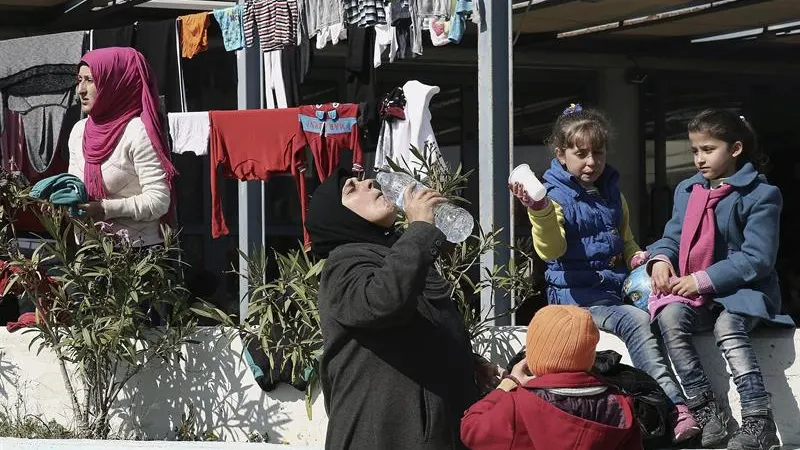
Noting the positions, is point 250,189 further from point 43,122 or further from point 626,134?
point 626,134

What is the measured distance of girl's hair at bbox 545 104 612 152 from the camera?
17.2 ft

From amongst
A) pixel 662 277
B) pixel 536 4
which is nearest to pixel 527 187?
pixel 662 277

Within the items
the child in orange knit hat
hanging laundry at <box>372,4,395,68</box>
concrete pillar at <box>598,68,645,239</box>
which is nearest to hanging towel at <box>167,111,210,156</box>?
hanging laundry at <box>372,4,395,68</box>

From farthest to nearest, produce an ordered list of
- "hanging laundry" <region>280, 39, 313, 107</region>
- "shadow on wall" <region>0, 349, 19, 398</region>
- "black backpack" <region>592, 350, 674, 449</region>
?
"hanging laundry" <region>280, 39, 313, 107</region> < "shadow on wall" <region>0, 349, 19, 398</region> < "black backpack" <region>592, 350, 674, 449</region>

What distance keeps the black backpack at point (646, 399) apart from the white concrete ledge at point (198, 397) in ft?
2.31

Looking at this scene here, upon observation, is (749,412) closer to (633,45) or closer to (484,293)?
(484,293)

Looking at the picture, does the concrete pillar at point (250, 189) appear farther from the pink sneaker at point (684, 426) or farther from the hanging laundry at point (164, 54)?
the pink sneaker at point (684, 426)

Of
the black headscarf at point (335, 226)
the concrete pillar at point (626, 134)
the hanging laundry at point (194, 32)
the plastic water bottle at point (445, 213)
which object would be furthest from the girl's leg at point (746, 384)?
the concrete pillar at point (626, 134)

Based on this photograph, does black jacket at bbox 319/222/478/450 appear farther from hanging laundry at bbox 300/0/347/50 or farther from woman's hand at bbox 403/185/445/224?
hanging laundry at bbox 300/0/347/50

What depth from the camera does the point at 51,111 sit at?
7387mm

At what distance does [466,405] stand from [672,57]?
29.4ft

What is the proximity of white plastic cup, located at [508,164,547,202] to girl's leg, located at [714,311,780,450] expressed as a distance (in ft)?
2.78

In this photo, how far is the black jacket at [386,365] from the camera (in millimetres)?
3250

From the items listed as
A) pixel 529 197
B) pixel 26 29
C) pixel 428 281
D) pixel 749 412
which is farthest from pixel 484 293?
pixel 26 29
